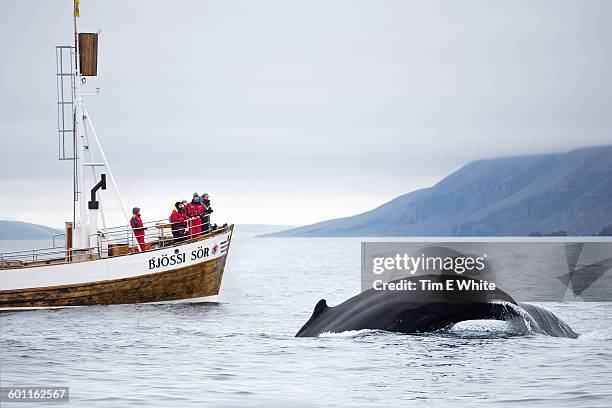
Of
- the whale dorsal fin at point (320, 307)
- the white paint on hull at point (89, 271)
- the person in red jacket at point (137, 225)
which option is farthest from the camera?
the person in red jacket at point (137, 225)

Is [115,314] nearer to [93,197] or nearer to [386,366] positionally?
[93,197]

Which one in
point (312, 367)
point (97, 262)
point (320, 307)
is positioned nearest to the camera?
point (312, 367)

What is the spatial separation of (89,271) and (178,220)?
3.86 m

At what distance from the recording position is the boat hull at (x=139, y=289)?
3388cm

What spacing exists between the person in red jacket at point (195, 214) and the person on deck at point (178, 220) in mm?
291

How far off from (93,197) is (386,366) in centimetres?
2140

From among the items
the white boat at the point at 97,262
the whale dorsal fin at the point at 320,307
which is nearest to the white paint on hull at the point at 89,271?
the white boat at the point at 97,262

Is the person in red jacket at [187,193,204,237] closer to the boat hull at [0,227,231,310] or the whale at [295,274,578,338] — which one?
the boat hull at [0,227,231,310]

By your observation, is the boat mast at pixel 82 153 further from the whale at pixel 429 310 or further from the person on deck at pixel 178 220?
the whale at pixel 429 310

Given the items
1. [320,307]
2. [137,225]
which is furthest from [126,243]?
[320,307]

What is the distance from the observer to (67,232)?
36.9 metres

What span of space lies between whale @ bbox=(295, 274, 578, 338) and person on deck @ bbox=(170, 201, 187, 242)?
53.7 feet

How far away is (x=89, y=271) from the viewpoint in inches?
1348

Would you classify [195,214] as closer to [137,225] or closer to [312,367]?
[137,225]
